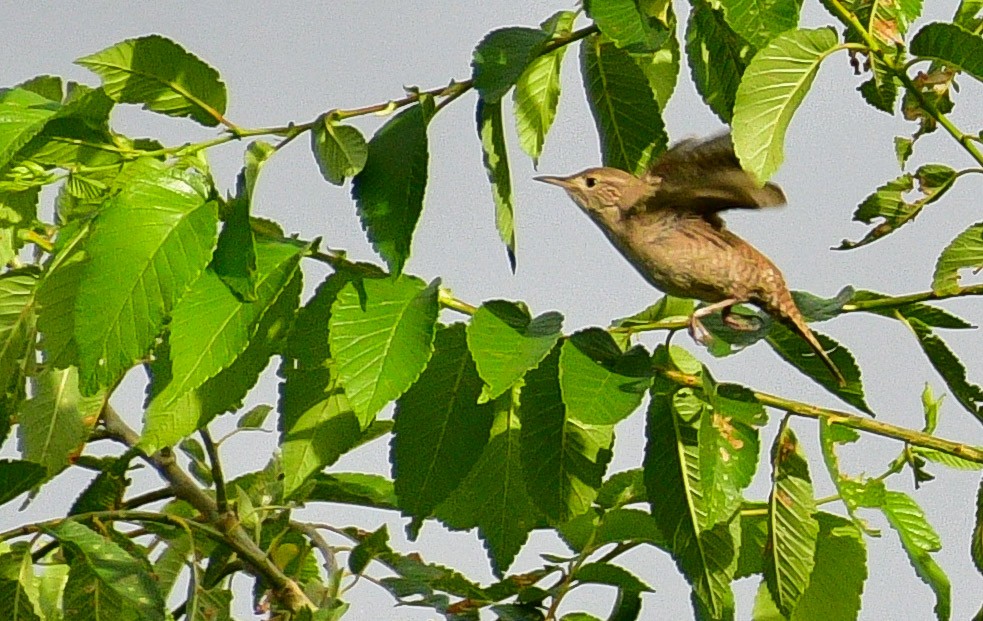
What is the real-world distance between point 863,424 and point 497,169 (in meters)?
0.68

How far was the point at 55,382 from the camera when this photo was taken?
2660mm

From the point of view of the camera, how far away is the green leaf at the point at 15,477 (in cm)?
237

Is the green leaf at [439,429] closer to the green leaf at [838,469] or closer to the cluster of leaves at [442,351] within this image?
the cluster of leaves at [442,351]

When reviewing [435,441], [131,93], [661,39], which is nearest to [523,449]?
[435,441]

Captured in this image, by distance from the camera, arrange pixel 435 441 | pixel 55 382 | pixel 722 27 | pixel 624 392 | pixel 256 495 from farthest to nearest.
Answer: pixel 256 495, pixel 55 382, pixel 722 27, pixel 435 441, pixel 624 392

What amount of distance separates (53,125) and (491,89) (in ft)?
2.06

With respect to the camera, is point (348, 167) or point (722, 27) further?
point (722, 27)

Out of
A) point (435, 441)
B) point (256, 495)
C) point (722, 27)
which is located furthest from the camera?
point (256, 495)

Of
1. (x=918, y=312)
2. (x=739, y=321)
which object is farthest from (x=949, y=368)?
(x=739, y=321)

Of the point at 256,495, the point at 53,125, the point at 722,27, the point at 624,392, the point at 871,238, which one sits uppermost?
the point at 722,27

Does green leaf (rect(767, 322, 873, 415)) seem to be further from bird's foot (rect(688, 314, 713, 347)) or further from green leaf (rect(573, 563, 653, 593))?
green leaf (rect(573, 563, 653, 593))

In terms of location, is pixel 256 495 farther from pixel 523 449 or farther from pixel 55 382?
pixel 523 449

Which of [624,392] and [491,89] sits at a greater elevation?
[491,89]

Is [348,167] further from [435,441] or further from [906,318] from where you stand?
[906,318]
